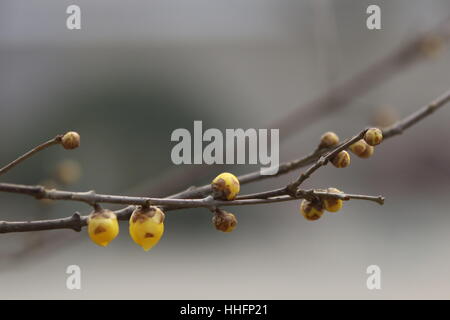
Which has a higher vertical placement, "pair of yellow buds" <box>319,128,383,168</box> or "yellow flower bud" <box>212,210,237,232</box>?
"pair of yellow buds" <box>319,128,383,168</box>

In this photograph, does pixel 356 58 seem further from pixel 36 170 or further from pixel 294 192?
pixel 294 192

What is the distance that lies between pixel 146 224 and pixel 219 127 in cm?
319

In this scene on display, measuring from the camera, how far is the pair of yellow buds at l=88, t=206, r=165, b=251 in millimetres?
351

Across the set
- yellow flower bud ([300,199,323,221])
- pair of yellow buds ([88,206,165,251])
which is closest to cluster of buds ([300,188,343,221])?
yellow flower bud ([300,199,323,221])

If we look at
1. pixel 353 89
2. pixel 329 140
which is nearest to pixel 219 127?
pixel 353 89

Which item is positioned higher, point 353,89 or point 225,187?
point 353,89

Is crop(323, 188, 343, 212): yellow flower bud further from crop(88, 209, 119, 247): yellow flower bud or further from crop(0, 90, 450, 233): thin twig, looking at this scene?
crop(88, 209, 119, 247): yellow flower bud

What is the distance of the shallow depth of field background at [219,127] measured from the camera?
3.20 m

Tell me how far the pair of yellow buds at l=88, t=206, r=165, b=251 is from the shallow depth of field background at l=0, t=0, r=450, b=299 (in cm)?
245

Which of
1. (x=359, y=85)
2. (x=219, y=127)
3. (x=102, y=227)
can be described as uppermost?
(x=219, y=127)

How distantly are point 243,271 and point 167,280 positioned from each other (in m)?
0.45

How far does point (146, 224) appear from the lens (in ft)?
1.18

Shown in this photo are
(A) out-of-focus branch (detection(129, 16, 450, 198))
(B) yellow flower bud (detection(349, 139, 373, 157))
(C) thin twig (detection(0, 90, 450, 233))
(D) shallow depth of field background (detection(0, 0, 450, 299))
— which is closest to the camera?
Result: (C) thin twig (detection(0, 90, 450, 233))

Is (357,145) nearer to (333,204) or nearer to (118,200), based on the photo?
(333,204)
